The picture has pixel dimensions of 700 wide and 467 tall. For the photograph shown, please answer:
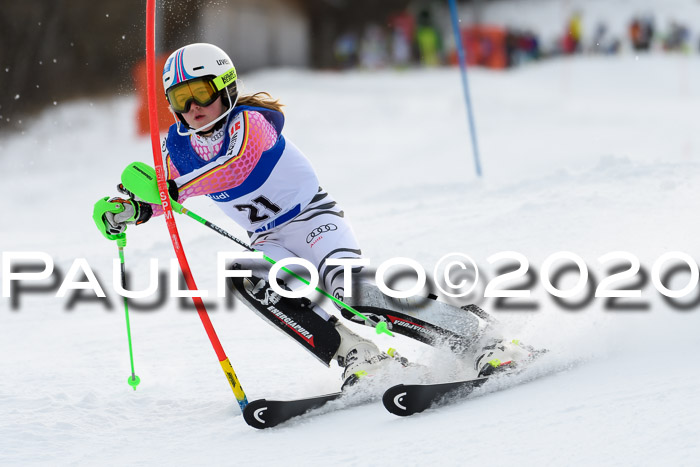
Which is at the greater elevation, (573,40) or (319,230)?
(319,230)

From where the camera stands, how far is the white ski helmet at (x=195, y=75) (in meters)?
3.43

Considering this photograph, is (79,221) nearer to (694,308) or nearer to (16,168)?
(16,168)

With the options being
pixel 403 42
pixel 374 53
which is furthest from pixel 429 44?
pixel 374 53

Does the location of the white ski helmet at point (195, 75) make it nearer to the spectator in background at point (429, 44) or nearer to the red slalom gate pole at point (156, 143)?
the red slalom gate pole at point (156, 143)

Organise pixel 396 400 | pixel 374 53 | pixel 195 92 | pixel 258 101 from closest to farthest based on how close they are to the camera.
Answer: pixel 396 400
pixel 195 92
pixel 258 101
pixel 374 53

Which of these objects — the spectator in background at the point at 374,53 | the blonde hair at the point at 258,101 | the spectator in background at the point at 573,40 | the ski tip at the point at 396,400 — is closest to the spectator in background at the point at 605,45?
the spectator in background at the point at 573,40

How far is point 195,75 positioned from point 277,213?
0.69 metres

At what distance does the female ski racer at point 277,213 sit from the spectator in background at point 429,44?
79.1 feet

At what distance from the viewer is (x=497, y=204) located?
22.9ft

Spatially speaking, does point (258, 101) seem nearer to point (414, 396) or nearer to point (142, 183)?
point (142, 183)

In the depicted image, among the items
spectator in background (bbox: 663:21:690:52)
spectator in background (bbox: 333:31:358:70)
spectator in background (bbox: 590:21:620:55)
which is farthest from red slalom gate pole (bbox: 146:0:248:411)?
spectator in background (bbox: 663:21:690:52)

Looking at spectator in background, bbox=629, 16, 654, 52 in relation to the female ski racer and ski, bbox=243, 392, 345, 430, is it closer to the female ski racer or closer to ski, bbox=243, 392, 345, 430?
the female ski racer

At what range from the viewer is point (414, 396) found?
3.22 m

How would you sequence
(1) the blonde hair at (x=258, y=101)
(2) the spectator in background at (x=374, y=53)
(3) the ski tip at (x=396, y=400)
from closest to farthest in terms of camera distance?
(3) the ski tip at (x=396, y=400), (1) the blonde hair at (x=258, y=101), (2) the spectator in background at (x=374, y=53)
